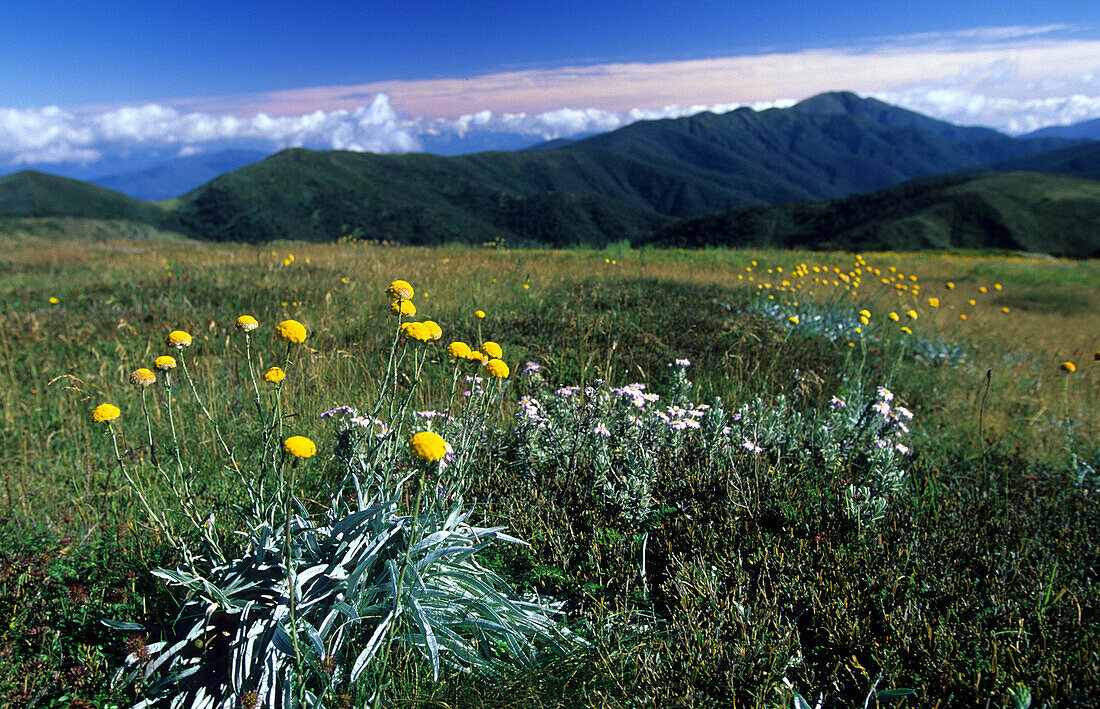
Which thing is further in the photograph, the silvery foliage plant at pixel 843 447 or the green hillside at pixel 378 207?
the green hillside at pixel 378 207

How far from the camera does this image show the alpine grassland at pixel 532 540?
1.63 meters

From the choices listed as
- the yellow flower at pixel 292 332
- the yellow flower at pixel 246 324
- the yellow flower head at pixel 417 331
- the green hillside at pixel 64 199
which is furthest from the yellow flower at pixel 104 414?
the green hillside at pixel 64 199

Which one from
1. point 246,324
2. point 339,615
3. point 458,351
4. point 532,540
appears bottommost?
point 532,540

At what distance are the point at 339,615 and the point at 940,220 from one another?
321 ft

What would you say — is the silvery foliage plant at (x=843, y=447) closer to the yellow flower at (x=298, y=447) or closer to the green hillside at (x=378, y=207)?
the yellow flower at (x=298, y=447)

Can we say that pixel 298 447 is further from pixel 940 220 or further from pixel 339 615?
pixel 940 220

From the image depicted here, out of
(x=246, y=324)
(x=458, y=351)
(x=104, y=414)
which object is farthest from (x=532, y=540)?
(x=104, y=414)

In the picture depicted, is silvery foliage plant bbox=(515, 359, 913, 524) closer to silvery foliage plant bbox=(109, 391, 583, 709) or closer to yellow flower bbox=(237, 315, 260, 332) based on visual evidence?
silvery foliage plant bbox=(109, 391, 583, 709)

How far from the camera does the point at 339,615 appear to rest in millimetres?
1705

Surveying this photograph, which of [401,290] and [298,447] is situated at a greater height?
[401,290]

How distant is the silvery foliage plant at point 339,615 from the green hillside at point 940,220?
207ft

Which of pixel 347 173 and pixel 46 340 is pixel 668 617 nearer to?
pixel 46 340

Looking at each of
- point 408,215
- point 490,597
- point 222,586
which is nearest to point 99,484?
point 222,586

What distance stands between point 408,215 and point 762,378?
11560 cm
